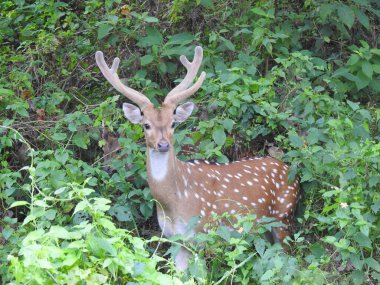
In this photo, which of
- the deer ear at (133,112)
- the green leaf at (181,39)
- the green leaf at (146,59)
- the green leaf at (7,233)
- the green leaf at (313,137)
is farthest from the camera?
the green leaf at (181,39)

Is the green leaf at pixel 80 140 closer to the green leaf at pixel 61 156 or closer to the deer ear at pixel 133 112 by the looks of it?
the green leaf at pixel 61 156

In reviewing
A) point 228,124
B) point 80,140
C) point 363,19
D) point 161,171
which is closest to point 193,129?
point 228,124

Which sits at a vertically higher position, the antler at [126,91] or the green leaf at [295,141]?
the antler at [126,91]

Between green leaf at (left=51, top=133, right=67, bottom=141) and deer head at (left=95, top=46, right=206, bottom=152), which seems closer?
deer head at (left=95, top=46, right=206, bottom=152)

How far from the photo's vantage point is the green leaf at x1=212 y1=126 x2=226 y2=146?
27.6ft

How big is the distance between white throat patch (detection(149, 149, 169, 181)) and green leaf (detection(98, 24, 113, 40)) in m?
2.17

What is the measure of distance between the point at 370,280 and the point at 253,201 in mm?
1490

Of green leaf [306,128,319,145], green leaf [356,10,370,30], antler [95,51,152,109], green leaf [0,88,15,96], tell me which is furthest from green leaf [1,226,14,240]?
green leaf [356,10,370,30]

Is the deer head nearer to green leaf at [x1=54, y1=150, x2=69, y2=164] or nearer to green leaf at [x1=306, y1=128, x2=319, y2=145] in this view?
green leaf at [x1=54, y1=150, x2=69, y2=164]

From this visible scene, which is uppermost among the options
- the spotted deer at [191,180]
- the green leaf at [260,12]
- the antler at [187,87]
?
the antler at [187,87]

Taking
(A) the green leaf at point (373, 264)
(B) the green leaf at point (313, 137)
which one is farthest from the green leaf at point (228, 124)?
(A) the green leaf at point (373, 264)

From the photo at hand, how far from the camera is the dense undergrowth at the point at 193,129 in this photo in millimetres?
6598

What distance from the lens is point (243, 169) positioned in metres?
8.40

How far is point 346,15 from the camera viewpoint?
9539 mm
